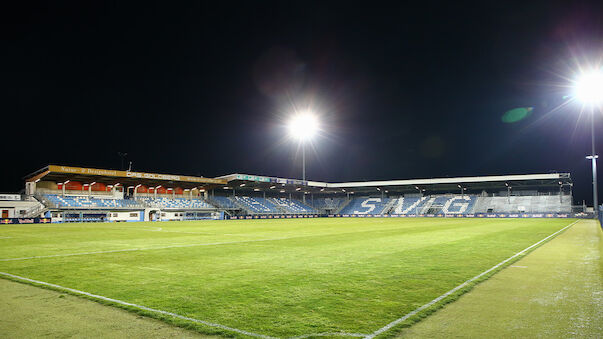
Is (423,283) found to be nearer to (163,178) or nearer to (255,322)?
(255,322)

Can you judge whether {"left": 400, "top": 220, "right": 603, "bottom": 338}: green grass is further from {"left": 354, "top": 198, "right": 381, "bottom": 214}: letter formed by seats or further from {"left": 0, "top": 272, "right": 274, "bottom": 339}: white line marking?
{"left": 354, "top": 198, "right": 381, "bottom": 214}: letter formed by seats

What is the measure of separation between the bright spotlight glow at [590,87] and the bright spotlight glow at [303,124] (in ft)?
122

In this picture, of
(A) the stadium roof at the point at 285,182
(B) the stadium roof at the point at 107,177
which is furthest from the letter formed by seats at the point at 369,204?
(B) the stadium roof at the point at 107,177

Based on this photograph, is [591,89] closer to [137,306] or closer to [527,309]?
[527,309]

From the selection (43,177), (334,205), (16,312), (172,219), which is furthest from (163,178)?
(16,312)

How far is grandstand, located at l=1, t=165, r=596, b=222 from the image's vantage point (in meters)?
49.8

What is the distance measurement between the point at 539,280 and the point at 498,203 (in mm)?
67994

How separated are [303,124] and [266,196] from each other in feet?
79.2

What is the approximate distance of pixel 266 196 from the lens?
80.7 meters

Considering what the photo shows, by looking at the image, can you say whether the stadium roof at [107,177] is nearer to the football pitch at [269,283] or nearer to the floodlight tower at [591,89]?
the football pitch at [269,283]

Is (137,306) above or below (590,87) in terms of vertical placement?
below

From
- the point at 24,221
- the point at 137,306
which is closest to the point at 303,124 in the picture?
the point at 24,221

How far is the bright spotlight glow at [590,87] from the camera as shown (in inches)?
1245

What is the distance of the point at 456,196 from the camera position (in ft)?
244
